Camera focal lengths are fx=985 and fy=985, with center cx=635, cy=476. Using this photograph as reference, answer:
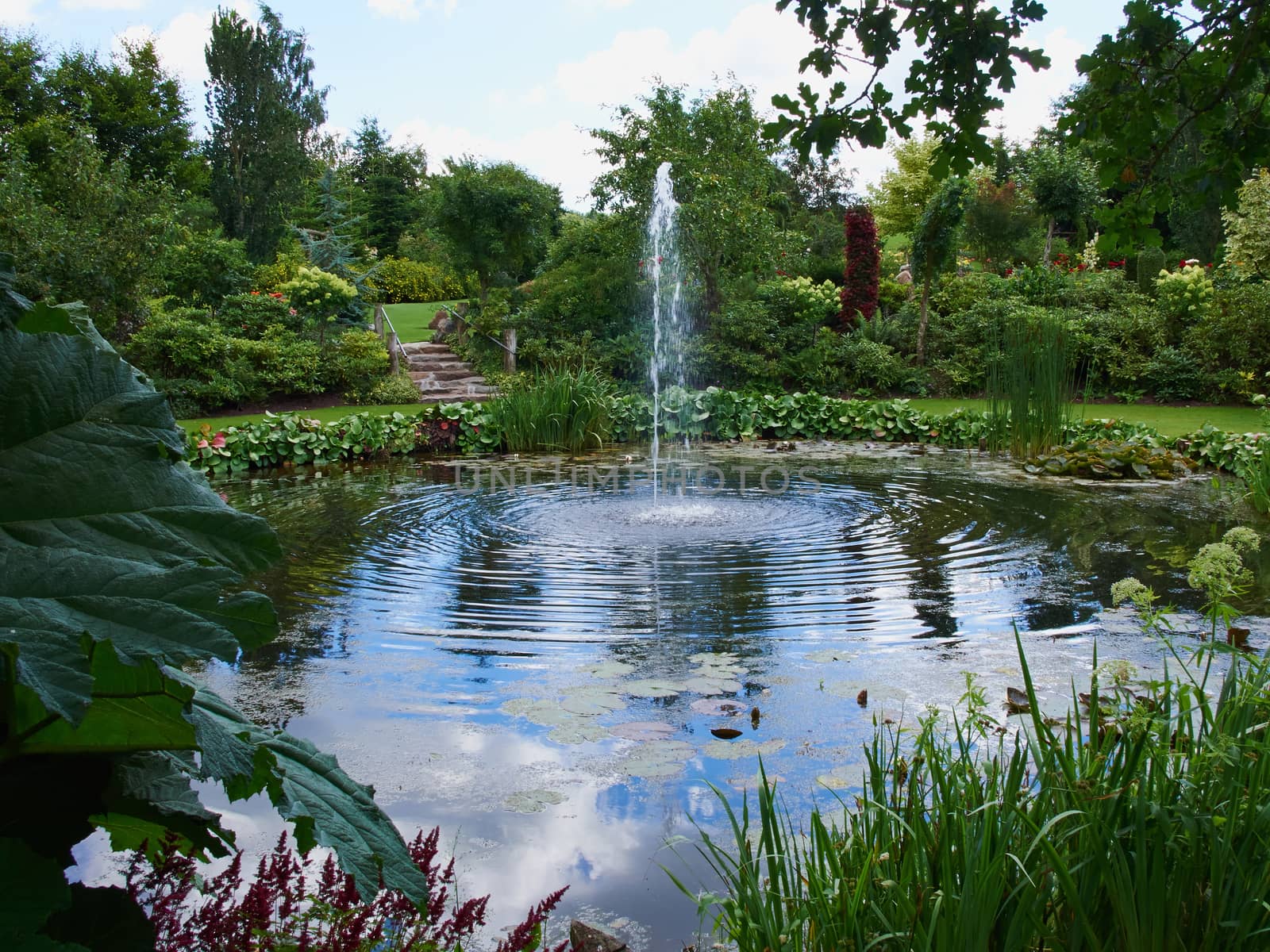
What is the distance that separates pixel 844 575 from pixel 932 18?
2.85 meters

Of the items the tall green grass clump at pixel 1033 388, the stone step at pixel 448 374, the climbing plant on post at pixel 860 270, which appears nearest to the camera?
the tall green grass clump at pixel 1033 388

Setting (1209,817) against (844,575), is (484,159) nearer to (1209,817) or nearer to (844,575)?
(844,575)

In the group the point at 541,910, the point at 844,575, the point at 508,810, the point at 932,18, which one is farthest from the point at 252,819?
the point at 844,575

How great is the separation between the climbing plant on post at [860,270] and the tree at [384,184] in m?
12.0

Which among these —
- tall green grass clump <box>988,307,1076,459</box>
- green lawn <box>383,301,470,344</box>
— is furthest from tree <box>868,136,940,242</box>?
tall green grass clump <box>988,307,1076,459</box>

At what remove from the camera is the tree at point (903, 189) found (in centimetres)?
2620

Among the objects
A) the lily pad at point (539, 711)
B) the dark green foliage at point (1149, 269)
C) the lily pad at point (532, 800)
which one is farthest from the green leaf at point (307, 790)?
the dark green foliage at point (1149, 269)

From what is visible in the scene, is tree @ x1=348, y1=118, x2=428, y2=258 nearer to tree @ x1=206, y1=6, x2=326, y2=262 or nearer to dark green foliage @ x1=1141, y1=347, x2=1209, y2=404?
tree @ x1=206, y1=6, x2=326, y2=262

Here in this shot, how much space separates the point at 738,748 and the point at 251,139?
73.1ft

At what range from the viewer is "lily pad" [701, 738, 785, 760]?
2732 millimetres

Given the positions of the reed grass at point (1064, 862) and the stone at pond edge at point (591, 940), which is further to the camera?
the stone at pond edge at point (591, 940)

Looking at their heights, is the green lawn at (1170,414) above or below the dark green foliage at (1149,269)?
below

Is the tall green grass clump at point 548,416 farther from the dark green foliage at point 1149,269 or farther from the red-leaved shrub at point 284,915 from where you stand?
the dark green foliage at point 1149,269

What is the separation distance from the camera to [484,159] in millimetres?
18734
